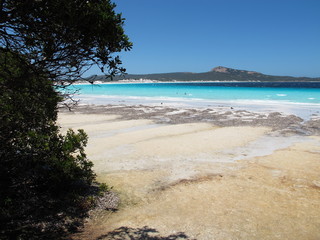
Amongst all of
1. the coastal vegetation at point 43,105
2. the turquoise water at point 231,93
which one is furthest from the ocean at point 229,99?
the coastal vegetation at point 43,105

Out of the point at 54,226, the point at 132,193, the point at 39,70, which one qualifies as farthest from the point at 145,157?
the point at 39,70

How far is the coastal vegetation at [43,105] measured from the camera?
4266 mm

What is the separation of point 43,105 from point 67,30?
8.99 feet

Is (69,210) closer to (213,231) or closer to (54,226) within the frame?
(54,226)

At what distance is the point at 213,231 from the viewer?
18.8 ft

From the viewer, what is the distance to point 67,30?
439 centimetres

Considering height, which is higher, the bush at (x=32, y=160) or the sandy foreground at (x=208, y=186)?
the bush at (x=32, y=160)

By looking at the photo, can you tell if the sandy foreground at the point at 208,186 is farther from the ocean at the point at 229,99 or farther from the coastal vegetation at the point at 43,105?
the ocean at the point at 229,99

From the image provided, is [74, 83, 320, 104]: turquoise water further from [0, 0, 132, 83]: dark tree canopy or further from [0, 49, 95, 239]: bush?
[0, 0, 132, 83]: dark tree canopy

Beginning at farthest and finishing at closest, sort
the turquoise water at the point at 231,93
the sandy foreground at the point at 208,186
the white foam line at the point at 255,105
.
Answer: the turquoise water at the point at 231,93 → the white foam line at the point at 255,105 → the sandy foreground at the point at 208,186

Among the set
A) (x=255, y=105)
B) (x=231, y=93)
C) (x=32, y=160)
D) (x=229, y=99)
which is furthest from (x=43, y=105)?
(x=231, y=93)

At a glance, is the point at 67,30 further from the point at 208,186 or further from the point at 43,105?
the point at 208,186

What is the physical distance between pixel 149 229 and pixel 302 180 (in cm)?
579

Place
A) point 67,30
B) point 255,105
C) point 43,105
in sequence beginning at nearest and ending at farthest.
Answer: point 67,30, point 43,105, point 255,105
